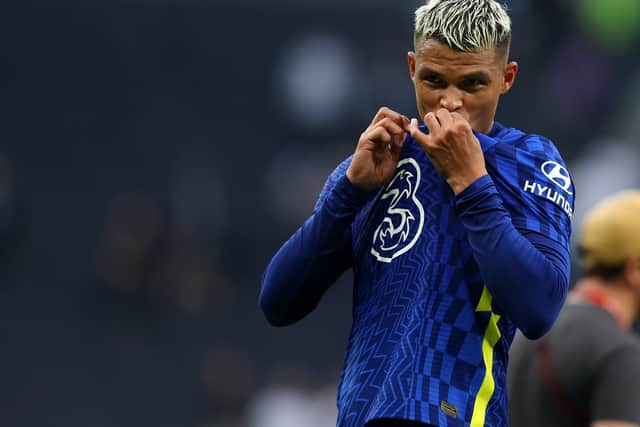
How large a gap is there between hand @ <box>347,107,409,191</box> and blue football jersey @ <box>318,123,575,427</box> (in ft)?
0.18

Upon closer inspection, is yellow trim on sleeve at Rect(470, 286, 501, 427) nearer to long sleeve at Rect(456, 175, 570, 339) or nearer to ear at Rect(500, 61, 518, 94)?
long sleeve at Rect(456, 175, 570, 339)

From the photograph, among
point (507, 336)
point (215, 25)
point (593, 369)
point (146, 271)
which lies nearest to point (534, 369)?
point (593, 369)

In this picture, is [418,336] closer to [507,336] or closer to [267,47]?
[507,336]

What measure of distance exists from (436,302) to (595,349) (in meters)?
1.67

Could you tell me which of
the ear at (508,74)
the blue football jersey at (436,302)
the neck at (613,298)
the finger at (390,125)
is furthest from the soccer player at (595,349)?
the finger at (390,125)

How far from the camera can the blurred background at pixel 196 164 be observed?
12.7m

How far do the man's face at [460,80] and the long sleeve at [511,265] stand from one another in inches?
9.2

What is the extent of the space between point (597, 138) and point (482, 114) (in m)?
12.2

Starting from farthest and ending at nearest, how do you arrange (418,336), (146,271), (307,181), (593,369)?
1. (307,181)
2. (146,271)
3. (593,369)
4. (418,336)

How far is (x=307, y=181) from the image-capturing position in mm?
14250

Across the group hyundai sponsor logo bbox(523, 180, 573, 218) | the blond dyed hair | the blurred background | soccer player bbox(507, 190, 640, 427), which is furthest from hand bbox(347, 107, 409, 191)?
the blurred background

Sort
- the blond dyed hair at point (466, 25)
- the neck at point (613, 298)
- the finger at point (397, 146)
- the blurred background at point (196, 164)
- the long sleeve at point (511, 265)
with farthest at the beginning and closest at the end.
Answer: the blurred background at point (196, 164)
the neck at point (613, 298)
the finger at point (397, 146)
the blond dyed hair at point (466, 25)
the long sleeve at point (511, 265)

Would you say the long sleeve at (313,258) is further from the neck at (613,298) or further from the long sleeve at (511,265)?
the neck at (613,298)

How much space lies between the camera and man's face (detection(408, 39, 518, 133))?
2.96 metres
